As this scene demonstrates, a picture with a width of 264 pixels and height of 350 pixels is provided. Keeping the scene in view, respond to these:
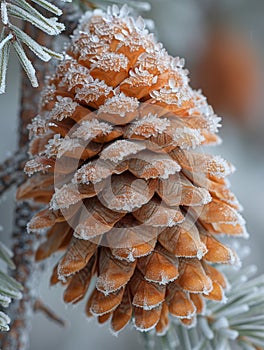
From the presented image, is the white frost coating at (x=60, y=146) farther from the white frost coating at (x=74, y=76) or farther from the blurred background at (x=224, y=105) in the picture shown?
the blurred background at (x=224, y=105)

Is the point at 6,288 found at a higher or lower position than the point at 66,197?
lower

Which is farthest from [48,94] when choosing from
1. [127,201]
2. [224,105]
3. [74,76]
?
[224,105]

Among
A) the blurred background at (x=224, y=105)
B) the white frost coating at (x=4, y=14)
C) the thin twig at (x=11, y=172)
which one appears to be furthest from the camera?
the blurred background at (x=224, y=105)

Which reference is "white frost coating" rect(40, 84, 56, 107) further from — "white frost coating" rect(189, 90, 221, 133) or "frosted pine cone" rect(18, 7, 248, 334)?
"white frost coating" rect(189, 90, 221, 133)

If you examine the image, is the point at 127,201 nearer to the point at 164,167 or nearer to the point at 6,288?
the point at 164,167

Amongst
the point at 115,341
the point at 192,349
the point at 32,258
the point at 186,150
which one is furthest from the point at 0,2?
the point at 115,341

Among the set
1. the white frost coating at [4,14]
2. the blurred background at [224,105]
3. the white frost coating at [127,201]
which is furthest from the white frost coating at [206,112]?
the blurred background at [224,105]

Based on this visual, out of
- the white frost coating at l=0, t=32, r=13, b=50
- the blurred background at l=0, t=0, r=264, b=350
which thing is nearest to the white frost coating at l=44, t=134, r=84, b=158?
the white frost coating at l=0, t=32, r=13, b=50
